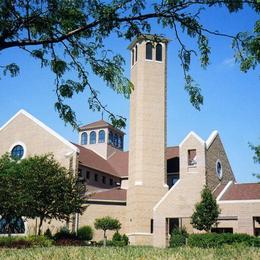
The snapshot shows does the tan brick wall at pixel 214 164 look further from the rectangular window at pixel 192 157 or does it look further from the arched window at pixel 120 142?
the arched window at pixel 120 142

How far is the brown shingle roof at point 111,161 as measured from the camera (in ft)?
186

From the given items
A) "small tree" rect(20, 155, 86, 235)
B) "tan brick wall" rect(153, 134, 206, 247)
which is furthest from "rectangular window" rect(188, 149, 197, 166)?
"small tree" rect(20, 155, 86, 235)

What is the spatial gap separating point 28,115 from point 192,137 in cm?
2052

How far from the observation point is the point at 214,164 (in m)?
47.0

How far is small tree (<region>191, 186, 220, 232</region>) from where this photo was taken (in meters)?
39.6

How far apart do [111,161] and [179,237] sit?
26182mm

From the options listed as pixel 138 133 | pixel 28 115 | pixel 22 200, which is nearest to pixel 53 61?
pixel 22 200

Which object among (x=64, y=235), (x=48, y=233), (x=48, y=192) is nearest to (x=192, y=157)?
(x=64, y=235)

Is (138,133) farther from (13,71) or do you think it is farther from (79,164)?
(13,71)

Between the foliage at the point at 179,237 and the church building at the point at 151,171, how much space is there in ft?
3.82

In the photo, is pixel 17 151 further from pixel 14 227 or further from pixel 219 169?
pixel 219 169

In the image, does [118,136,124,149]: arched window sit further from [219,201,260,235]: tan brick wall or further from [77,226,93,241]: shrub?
[219,201,260,235]: tan brick wall

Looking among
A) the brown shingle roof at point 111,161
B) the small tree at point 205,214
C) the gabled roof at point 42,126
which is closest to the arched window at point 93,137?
the brown shingle roof at point 111,161

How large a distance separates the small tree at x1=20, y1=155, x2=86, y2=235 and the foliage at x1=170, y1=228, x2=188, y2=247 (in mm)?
9028
